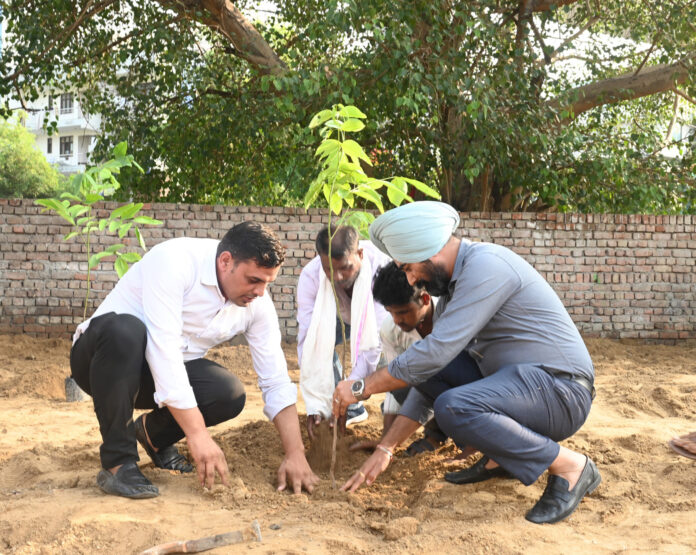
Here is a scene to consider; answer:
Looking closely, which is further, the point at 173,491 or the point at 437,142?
the point at 437,142

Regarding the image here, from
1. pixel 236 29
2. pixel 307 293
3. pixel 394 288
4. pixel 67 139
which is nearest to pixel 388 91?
pixel 236 29

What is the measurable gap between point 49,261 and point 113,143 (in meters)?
1.84

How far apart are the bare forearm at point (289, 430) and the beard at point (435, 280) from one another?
0.81 m

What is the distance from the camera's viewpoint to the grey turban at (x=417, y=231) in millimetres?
2695

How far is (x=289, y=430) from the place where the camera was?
300 cm

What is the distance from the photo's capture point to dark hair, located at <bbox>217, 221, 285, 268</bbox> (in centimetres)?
270

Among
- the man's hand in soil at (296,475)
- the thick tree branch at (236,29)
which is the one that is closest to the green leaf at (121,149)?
the man's hand in soil at (296,475)

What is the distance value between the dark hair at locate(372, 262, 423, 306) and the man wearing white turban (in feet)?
0.48

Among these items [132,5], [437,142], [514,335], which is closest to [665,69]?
[437,142]

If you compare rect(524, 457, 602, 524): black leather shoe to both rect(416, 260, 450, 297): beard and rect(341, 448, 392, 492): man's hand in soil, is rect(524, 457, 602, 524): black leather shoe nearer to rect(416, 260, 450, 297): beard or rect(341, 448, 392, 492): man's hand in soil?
rect(341, 448, 392, 492): man's hand in soil

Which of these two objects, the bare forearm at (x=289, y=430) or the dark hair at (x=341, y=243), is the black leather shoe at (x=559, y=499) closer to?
the bare forearm at (x=289, y=430)

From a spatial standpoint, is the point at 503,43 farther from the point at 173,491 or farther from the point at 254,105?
the point at 173,491

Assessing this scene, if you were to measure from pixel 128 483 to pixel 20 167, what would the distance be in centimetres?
2487

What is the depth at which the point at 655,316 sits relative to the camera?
7.52m
